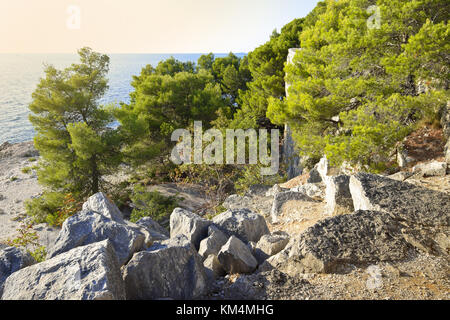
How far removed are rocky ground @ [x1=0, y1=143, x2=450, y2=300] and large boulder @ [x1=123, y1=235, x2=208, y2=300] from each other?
0.01 m

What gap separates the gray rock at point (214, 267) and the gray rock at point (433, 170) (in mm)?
5622

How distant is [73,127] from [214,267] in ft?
35.6

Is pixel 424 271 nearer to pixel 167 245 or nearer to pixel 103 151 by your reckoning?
pixel 167 245

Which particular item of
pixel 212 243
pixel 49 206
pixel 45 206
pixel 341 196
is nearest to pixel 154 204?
pixel 49 206

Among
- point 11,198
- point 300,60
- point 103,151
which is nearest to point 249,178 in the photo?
point 300,60

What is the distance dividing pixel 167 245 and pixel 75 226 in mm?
1656

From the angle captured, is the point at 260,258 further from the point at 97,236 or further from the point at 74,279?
the point at 74,279

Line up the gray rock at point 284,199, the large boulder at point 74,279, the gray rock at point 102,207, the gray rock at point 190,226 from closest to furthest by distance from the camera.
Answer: the large boulder at point 74,279 → the gray rock at point 190,226 → the gray rock at point 102,207 → the gray rock at point 284,199

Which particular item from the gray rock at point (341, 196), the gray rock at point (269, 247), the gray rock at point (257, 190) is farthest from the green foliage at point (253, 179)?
the gray rock at point (269, 247)

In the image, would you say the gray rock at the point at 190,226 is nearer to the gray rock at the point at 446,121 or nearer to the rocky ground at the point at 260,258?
the rocky ground at the point at 260,258

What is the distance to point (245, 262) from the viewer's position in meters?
4.21

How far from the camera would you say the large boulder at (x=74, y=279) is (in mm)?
2785

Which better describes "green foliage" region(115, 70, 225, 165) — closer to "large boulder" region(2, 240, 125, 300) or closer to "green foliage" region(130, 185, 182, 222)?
"green foliage" region(130, 185, 182, 222)

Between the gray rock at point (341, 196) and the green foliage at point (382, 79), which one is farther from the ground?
the green foliage at point (382, 79)
